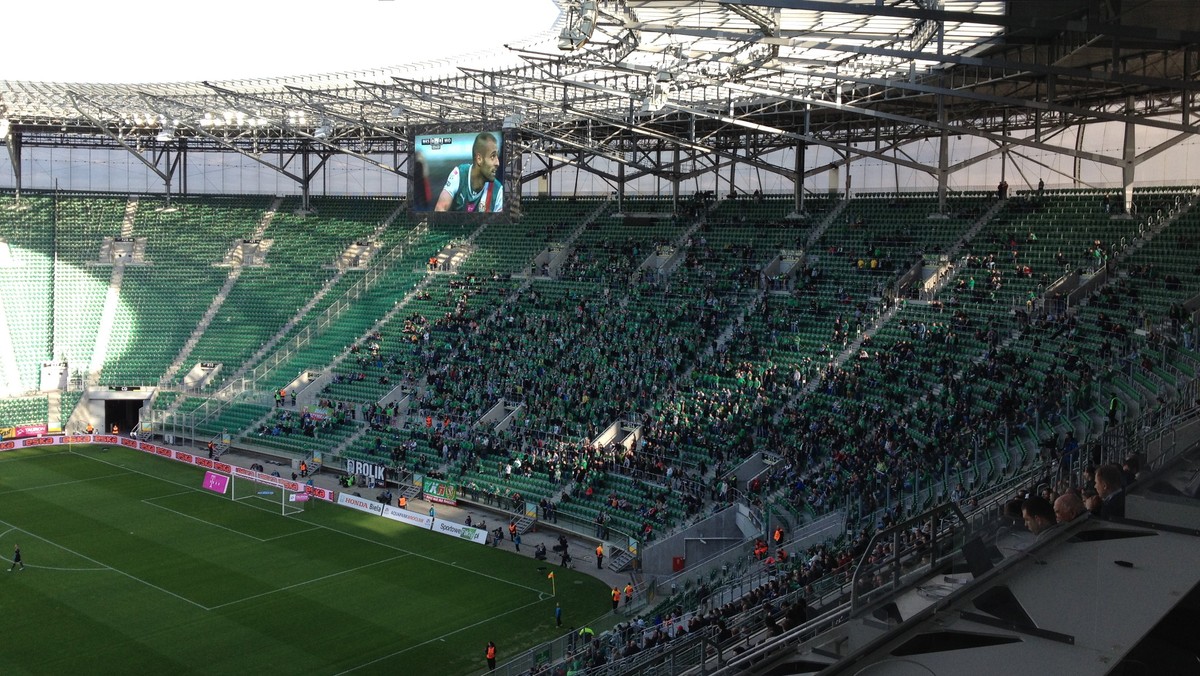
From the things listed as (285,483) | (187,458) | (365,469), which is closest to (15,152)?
(187,458)

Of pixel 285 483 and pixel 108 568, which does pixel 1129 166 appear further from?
pixel 108 568

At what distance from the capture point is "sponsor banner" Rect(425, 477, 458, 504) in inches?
1423

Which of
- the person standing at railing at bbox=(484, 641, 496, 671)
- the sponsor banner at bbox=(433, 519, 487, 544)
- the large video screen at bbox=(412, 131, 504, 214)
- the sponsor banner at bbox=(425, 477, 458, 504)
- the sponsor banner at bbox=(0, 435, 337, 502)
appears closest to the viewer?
the person standing at railing at bbox=(484, 641, 496, 671)

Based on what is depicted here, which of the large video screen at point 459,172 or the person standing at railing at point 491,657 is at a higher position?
the large video screen at point 459,172

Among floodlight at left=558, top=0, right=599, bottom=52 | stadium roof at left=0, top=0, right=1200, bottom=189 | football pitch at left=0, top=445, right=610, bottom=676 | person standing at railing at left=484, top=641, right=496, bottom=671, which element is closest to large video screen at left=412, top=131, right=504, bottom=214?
stadium roof at left=0, top=0, right=1200, bottom=189

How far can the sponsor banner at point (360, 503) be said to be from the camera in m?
35.7

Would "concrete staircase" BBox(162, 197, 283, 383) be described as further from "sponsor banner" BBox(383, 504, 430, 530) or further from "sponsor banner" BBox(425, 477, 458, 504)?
"sponsor banner" BBox(383, 504, 430, 530)

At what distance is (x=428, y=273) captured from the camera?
2090 inches

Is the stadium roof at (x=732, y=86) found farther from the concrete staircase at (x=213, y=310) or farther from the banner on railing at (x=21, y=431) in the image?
the banner on railing at (x=21, y=431)

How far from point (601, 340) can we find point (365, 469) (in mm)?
10171

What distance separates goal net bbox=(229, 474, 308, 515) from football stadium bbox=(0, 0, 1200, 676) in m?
0.33

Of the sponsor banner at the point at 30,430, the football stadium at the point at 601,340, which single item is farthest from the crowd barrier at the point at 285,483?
the sponsor banner at the point at 30,430

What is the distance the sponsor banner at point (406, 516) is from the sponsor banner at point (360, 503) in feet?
1.14

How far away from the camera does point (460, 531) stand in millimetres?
33250
